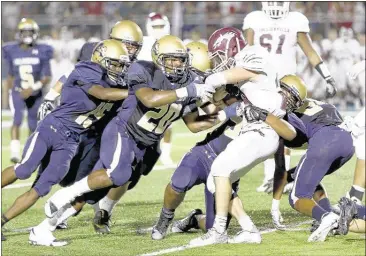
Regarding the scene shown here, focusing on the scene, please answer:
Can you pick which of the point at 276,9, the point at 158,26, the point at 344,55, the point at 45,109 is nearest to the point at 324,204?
the point at 45,109

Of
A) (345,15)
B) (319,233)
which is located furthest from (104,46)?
(345,15)

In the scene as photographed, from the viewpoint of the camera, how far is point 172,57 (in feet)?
20.1

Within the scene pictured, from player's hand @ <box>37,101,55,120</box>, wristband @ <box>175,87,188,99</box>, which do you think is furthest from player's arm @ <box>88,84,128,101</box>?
player's hand @ <box>37,101,55,120</box>

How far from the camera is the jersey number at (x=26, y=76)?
11249mm

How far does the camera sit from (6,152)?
12336mm

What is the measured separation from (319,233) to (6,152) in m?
7.18

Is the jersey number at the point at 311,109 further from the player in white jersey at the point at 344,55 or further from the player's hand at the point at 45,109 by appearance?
the player in white jersey at the point at 344,55

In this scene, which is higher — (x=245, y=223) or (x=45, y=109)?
(x=45, y=109)

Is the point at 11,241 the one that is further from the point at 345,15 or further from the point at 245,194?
the point at 345,15

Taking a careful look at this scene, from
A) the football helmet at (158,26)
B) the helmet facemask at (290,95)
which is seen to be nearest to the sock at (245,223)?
the helmet facemask at (290,95)

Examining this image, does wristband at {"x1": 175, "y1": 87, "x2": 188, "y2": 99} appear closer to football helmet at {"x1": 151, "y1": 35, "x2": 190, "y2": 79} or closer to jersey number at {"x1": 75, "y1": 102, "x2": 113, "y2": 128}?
football helmet at {"x1": 151, "y1": 35, "x2": 190, "y2": 79}

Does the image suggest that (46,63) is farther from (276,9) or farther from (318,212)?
(318,212)

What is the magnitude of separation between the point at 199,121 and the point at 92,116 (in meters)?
0.77

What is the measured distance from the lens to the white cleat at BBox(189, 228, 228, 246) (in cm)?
597
